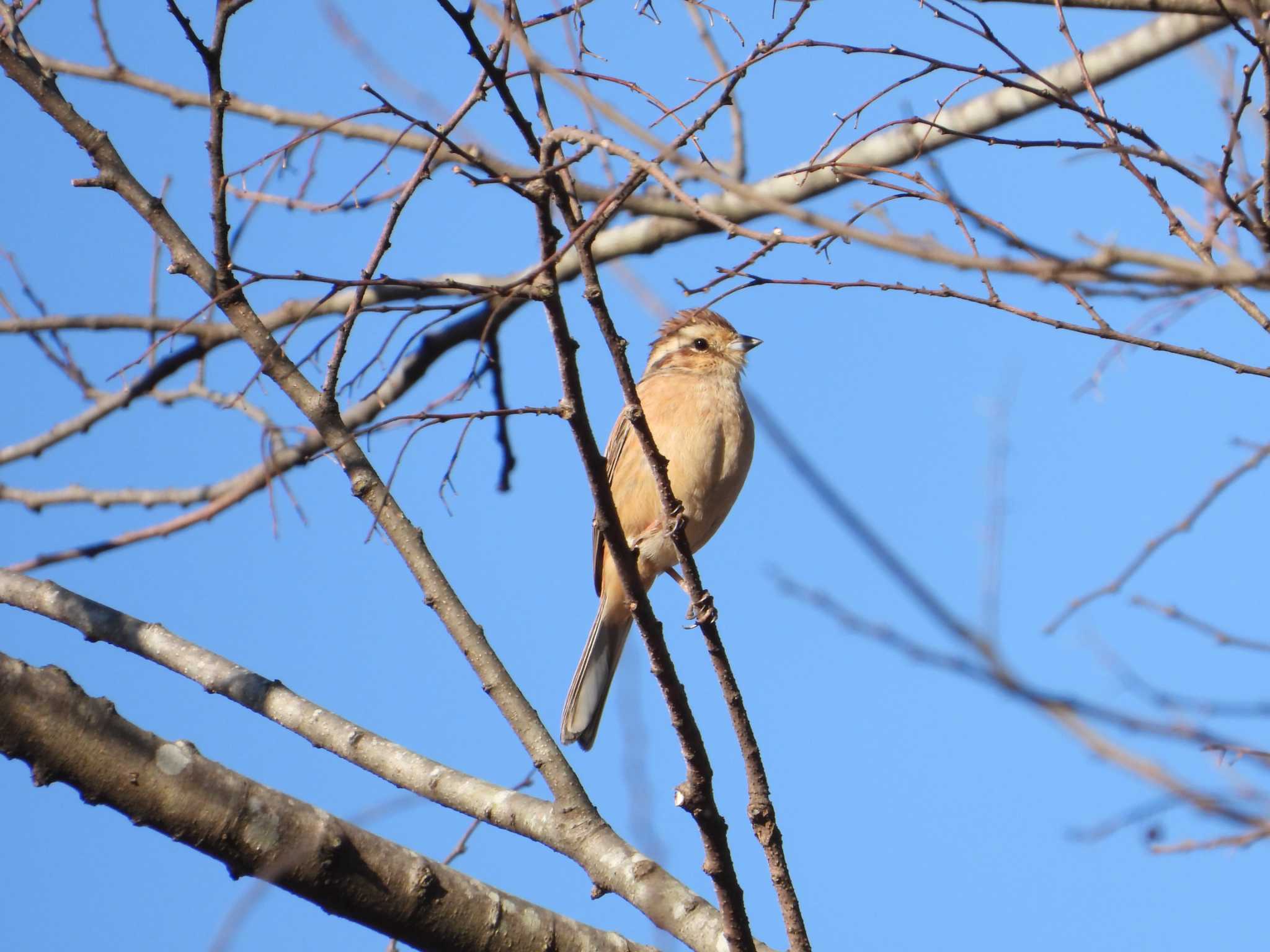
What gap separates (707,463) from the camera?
6070 mm

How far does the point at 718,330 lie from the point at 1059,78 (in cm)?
206

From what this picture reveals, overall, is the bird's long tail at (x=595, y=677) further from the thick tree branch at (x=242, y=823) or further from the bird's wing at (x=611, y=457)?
the thick tree branch at (x=242, y=823)

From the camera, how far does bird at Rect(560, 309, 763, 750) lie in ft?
19.8

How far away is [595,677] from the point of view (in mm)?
6082

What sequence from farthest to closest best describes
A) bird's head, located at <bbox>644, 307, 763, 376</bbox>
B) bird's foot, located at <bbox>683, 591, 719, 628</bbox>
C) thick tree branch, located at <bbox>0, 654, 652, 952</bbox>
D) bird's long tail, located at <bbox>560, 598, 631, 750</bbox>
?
bird's head, located at <bbox>644, 307, 763, 376</bbox>, bird's long tail, located at <bbox>560, 598, 631, 750</bbox>, bird's foot, located at <bbox>683, 591, 719, 628</bbox>, thick tree branch, located at <bbox>0, 654, 652, 952</bbox>

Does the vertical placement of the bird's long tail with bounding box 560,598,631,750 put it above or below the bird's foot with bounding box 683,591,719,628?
above

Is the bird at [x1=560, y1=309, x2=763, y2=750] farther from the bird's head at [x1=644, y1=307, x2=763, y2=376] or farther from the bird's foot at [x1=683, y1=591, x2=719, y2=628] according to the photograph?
the bird's foot at [x1=683, y1=591, x2=719, y2=628]

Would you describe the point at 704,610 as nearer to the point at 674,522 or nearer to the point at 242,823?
the point at 674,522

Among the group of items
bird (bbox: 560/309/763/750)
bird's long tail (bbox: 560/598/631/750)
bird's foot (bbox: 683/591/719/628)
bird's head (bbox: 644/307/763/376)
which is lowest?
bird's foot (bbox: 683/591/719/628)

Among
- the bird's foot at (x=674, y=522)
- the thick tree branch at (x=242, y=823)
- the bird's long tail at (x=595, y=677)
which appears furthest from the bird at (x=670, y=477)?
the thick tree branch at (x=242, y=823)

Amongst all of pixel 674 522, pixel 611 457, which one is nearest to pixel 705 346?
pixel 611 457

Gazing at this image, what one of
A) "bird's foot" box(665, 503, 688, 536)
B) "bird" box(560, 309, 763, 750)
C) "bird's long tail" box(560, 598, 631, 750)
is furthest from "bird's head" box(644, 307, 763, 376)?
"bird's foot" box(665, 503, 688, 536)

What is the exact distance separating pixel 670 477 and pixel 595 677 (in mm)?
934

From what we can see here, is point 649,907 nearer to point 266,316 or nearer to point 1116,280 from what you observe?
point 1116,280
